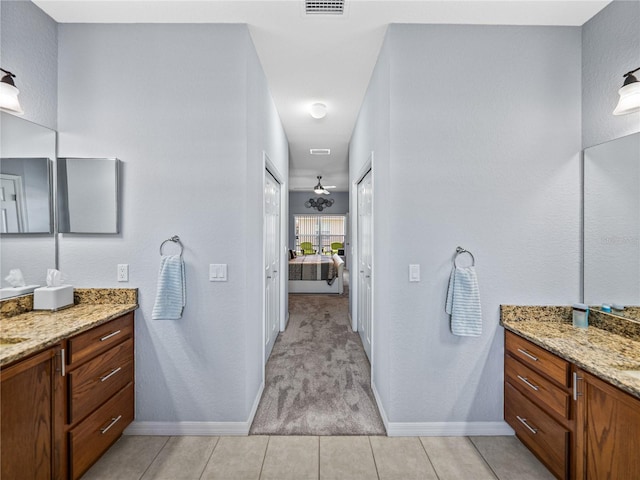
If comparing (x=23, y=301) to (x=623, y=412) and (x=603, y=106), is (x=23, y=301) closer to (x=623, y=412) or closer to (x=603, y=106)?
(x=623, y=412)

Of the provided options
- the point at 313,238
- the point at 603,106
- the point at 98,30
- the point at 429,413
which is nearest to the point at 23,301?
the point at 98,30

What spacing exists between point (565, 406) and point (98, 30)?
3.64m

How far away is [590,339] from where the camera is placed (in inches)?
70.4

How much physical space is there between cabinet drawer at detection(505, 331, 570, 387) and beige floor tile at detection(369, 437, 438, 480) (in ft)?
2.79

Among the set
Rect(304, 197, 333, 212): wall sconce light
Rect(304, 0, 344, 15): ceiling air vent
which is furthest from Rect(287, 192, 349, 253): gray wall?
Rect(304, 0, 344, 15): ceiling air vent

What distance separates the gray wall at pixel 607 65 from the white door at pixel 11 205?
12.0 ft

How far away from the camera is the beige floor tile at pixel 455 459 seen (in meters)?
1.80

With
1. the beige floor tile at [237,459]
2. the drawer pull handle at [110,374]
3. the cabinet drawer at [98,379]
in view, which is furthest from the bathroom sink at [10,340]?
the beige floor tile at [237,459]

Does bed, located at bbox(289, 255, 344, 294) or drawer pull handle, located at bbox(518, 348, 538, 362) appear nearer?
drawer pull handle, located at bbox(518, 348, 538, 362)

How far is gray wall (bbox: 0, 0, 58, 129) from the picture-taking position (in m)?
1.86

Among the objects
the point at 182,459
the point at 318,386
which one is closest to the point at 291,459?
the point at 182,459

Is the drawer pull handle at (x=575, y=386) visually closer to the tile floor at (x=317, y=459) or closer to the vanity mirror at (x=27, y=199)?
the tile floor at (x=317, y=459)

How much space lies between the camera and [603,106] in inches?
78.7

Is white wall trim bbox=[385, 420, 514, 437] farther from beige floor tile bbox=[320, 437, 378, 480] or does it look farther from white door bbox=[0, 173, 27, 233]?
white door bbox=[0, 173, 27, 233]
